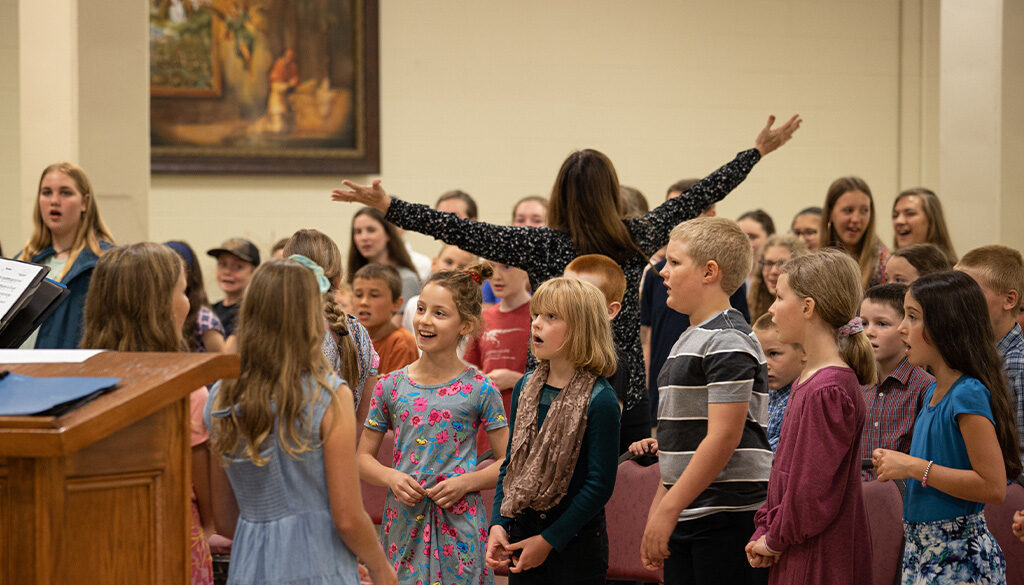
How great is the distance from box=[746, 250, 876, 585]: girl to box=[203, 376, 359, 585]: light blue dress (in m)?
1.02

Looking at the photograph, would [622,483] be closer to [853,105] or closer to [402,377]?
[402,377]

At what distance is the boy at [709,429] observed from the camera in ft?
8.11

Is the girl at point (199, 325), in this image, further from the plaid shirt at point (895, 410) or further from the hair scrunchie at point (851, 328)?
Result: the hair scrunchie at point (851, 328)

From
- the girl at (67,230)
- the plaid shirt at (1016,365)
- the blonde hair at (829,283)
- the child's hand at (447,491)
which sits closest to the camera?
the blonde hair at (829,283)

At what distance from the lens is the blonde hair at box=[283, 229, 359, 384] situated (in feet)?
9.91

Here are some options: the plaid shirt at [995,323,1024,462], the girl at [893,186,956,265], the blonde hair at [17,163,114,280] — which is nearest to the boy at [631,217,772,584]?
the plaid shirt at [995,323,1024,462]

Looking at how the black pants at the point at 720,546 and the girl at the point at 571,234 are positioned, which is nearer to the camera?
the black pants at the point at 720,546

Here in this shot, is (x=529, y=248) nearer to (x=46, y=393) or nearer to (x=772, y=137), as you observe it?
(x=772, y=137)

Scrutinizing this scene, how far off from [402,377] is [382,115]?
470 centimetres

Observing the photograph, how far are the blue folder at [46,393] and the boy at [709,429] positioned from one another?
4.47 feet

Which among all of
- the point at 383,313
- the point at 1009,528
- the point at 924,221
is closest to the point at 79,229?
the point at 383,313

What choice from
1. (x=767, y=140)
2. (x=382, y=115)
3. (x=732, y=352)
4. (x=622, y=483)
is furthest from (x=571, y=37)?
(x=732, y=352)

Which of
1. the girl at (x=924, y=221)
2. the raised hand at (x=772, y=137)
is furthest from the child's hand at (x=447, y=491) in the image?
the girl at (x=924, y=221)

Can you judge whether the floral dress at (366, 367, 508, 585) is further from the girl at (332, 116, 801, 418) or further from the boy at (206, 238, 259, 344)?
the boy at (206, 238, 259, 344)
